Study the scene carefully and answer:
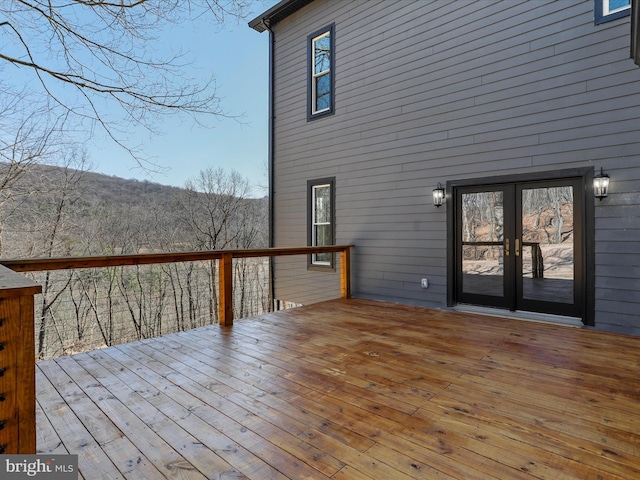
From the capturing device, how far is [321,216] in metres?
6.91

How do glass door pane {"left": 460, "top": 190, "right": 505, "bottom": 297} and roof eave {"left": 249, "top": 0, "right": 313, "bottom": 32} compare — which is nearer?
glass door pane {"left": 460, "top": 190, "right": 505, "bottom": 297}

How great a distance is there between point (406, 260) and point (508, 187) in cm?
180

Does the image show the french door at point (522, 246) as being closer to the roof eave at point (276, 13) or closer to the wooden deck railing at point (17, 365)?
the wooden deck railing at point (17, 365)

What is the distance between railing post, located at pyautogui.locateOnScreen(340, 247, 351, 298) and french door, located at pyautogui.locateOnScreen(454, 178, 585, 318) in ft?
6.07

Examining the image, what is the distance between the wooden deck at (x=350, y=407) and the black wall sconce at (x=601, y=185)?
157 centimetres

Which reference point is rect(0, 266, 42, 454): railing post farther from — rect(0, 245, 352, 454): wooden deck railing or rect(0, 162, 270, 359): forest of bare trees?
rect(0, 162, 270, 359): forest of bare trees

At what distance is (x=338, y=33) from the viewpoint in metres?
6.59

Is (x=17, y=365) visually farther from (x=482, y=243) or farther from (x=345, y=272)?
(x=345, y=272)

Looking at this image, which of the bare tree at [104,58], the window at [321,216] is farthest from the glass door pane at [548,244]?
the bare tree at [104,58]

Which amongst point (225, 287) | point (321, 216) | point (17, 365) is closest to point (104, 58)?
point (225, 287)

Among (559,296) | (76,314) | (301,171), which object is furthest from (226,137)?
(559,296)

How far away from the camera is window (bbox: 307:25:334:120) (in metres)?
6.72

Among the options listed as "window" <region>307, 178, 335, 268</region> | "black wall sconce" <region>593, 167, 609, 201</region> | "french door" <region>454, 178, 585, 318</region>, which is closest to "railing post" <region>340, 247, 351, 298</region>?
"window" <region>307, 178, 335, 268</region>

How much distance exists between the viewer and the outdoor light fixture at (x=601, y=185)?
12.8ft
